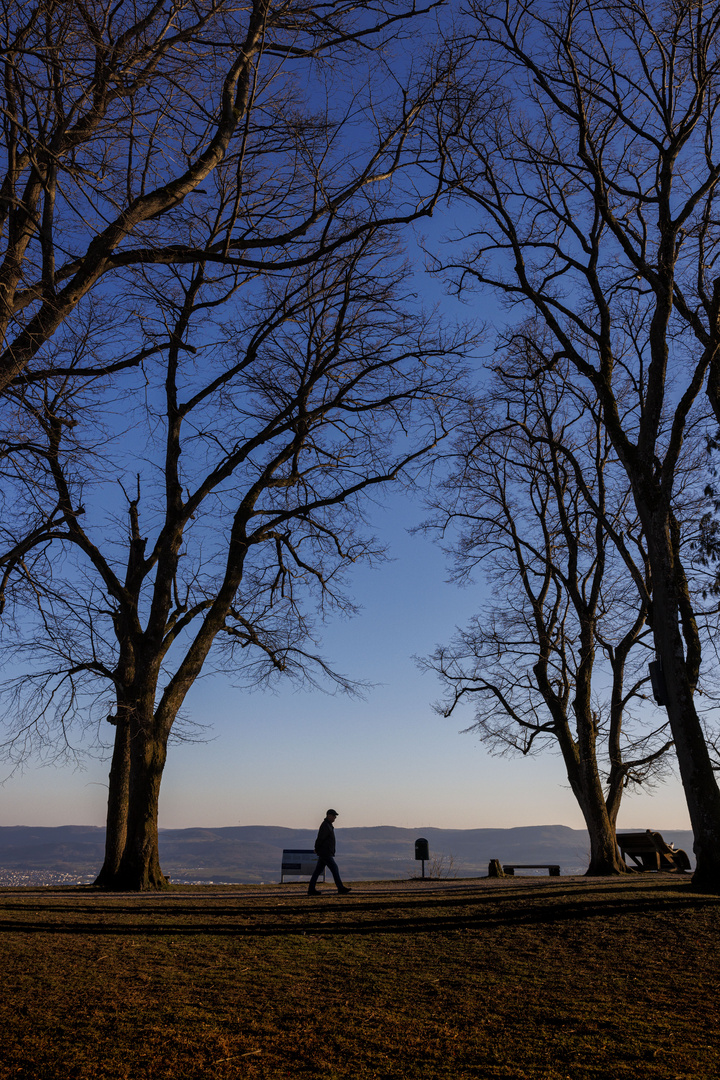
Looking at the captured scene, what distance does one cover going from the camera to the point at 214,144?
7.63 meters

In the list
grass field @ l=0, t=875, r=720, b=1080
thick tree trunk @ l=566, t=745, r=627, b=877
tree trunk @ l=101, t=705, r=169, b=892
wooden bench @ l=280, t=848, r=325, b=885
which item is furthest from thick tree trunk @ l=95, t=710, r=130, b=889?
thick tree trunk @ l=566, t=745, r=627, b=877

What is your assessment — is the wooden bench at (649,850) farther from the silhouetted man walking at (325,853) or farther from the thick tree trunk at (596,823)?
the silhouetted man walking at (325,853)

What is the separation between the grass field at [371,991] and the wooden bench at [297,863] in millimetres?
10735

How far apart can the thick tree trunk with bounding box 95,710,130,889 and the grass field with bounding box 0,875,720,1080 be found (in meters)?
6.39

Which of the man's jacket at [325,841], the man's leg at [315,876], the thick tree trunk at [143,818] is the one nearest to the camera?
the man's leg at [315,876]

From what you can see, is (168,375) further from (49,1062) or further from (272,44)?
(49,1062)

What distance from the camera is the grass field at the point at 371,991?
159 inches

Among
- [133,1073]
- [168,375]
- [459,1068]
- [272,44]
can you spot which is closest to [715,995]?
[459,1068]

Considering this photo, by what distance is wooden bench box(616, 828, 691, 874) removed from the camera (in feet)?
69.2

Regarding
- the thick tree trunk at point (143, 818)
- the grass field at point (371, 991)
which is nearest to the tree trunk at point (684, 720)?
the grass field at point (371, 991)

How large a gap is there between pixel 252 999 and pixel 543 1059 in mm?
2160

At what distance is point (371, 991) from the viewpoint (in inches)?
224

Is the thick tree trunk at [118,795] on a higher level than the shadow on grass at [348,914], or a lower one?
higher

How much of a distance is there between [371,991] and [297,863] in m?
15.7
